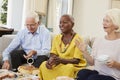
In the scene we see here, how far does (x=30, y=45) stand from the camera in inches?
138

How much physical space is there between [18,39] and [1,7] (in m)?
1.93

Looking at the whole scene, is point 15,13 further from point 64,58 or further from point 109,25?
point 109,25

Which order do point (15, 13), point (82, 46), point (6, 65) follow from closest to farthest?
point (82, 46)
point (6, 65)
point (15, 13)

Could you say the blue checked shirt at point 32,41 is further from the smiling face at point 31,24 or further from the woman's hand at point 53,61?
the woman's hand at point 53,61

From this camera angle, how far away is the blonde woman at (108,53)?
241 cm

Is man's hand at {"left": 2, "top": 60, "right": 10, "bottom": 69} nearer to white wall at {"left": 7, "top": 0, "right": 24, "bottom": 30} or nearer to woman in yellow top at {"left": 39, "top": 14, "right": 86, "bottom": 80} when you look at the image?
woman in yellow top at {"left": 39, "top": 14, "right": 86, "bottom": 80}

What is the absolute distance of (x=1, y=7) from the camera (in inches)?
205

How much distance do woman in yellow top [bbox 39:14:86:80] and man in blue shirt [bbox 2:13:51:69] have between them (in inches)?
9.9

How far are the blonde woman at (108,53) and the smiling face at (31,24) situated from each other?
934 millimetres

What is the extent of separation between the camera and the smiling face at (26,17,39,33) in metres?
3.33

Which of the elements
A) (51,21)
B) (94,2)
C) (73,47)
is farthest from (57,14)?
(73,47)

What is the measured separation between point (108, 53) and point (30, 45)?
1.34m

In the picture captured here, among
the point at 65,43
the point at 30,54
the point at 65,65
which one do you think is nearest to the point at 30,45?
the point at 30,54

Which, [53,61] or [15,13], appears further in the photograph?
[15,13]
